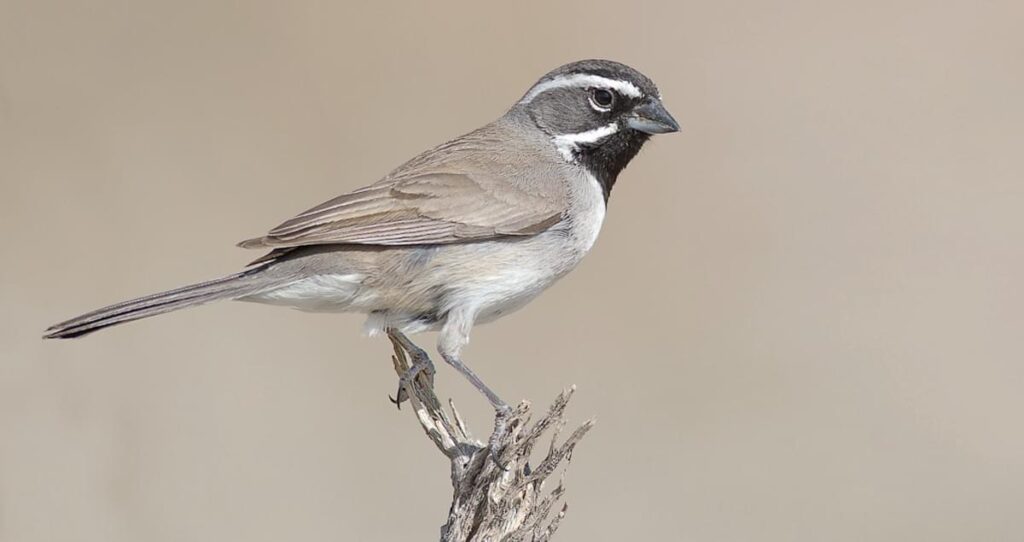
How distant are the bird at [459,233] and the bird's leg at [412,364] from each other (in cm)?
1

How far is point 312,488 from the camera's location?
270 inches

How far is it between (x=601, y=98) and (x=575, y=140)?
200 millimetres

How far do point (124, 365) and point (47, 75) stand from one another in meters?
1.58

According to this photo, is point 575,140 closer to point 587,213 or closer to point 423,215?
point 587,213

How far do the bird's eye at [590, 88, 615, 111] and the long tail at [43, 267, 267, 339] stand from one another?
1.56m

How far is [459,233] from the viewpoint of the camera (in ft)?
17.0

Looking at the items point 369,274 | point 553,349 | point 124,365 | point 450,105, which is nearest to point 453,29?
point 450,105

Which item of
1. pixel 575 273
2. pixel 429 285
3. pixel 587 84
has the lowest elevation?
pixel 429 285

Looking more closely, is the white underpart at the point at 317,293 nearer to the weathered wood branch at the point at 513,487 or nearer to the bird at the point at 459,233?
the bird at the point at 459,233

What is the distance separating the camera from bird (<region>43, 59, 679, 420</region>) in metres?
4.97

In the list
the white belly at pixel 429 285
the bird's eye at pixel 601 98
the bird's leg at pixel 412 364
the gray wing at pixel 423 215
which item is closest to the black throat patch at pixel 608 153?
the bird's eye at pixel 601 98

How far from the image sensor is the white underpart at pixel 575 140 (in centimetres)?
571

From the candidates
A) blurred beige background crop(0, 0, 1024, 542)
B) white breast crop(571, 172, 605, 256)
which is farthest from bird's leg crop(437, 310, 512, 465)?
blurred beige background crop(0, 0, 1024, 542)

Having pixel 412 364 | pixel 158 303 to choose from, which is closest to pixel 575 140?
pixel 412 364
